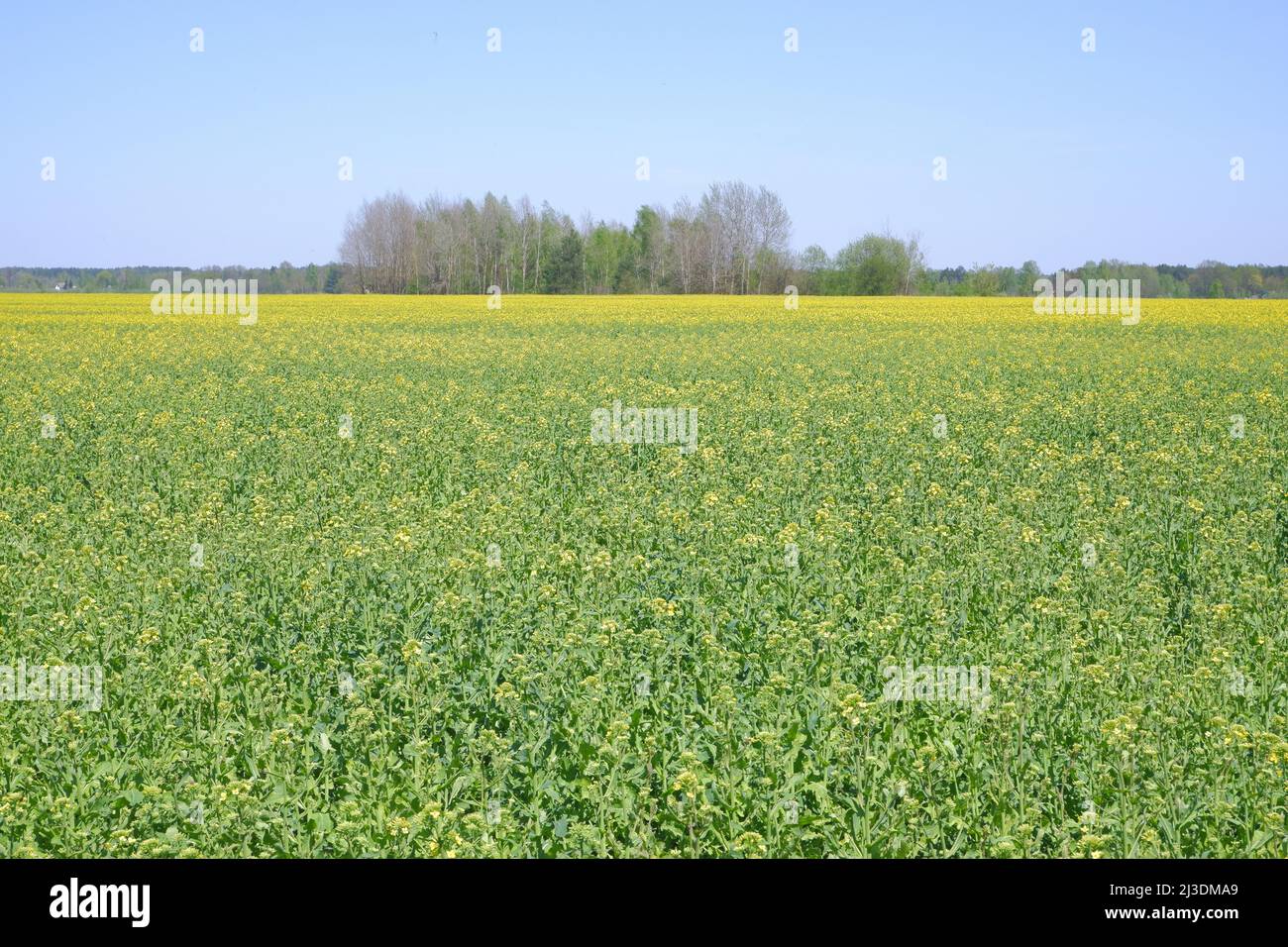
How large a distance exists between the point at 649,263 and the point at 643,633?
103m

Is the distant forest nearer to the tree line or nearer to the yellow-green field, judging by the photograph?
the tree line

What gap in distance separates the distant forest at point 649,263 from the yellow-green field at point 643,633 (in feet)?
282

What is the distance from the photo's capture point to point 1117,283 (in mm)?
87000

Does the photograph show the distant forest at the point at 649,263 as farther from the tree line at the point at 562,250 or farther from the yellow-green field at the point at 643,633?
the yellow-green field at the point at 643,633

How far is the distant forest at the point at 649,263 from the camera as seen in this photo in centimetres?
10175

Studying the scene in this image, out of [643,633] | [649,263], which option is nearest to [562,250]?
[649,263]

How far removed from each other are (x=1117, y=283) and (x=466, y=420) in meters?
80.3

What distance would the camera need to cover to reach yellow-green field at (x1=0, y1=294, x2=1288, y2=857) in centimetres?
530

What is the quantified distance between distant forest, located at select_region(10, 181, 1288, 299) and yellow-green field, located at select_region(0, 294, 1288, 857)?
86.1 meters

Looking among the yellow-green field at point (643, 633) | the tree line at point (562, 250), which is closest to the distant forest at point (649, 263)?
the tree line at point (562, 250)

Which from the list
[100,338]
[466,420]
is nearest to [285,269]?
[100,338]

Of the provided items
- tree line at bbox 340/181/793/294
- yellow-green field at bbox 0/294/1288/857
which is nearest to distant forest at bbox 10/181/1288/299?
tree line at bbox 340/181/793/294

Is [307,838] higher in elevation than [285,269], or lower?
lower
